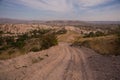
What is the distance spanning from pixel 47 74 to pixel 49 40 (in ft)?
79.1

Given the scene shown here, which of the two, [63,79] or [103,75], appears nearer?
[63,79]

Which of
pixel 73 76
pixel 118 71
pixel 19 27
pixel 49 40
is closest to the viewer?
pixel 73 76

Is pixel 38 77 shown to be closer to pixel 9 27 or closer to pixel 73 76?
pixel 73 76

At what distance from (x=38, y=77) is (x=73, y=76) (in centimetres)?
245

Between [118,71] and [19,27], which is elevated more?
[118,71]

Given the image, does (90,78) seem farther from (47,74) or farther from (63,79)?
(47,74)

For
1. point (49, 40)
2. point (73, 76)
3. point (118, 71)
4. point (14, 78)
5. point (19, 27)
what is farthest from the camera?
point (19, 27)

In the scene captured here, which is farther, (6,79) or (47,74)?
(47,74)

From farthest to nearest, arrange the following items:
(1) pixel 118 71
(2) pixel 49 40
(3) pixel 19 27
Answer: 1. (3) pixel 19 27
2. (2) pixel 49 40
3. (1) pixel 118 71

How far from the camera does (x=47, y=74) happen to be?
36.8 feet

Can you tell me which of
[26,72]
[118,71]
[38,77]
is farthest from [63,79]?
[118,71]

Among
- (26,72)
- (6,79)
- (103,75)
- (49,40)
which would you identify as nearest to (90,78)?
(103,75)

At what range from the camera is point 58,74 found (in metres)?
11.4

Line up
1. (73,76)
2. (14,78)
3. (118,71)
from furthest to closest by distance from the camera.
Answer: (118,71) < (73,76) < (14,78)
